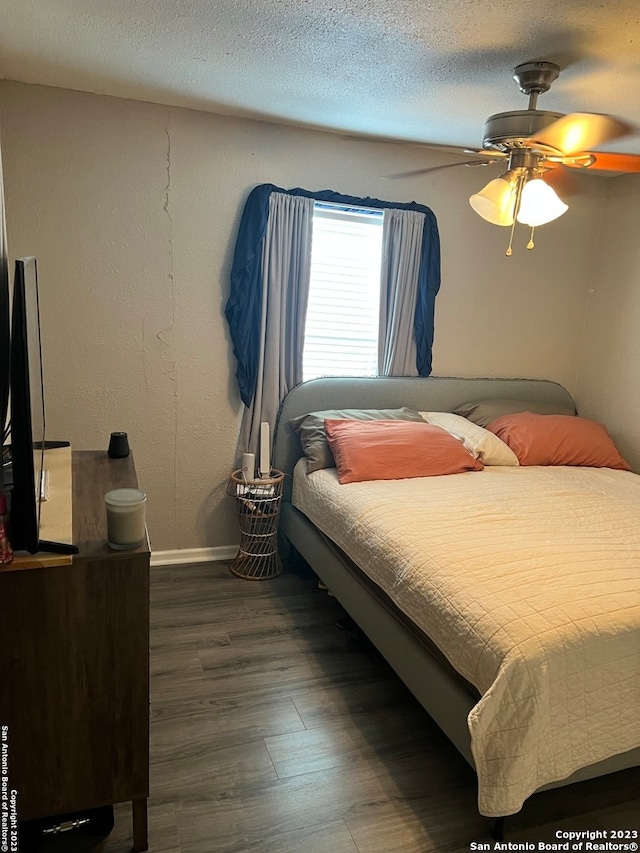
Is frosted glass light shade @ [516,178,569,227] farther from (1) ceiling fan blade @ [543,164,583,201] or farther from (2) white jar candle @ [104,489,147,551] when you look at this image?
(2) white jar candle @ [104,489,147,551]

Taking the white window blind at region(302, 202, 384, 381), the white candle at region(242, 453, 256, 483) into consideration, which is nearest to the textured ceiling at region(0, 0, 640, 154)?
the white window blind at region(302, 202, 384, 381)

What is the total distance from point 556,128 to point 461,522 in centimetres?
139

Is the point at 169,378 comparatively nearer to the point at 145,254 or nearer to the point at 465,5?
the point at 145,254

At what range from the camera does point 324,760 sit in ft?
6.49

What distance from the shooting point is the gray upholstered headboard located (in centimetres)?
338

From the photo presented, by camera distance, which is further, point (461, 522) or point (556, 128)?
point (461, 522)

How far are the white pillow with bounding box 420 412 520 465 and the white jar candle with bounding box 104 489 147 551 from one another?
2.19m

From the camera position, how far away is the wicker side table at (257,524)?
318 centimetres

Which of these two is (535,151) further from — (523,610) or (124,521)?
(124,521)

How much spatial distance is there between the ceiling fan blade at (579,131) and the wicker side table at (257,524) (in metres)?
2.04

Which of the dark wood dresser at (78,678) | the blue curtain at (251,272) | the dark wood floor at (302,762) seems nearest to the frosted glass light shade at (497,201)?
the blue curtain at (251,272)

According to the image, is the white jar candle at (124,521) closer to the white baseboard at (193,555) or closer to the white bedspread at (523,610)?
the white bedspread at (523,610)

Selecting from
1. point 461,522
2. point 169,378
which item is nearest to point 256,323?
point 169,378

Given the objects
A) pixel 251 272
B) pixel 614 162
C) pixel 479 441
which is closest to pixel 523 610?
pixel 614 162
